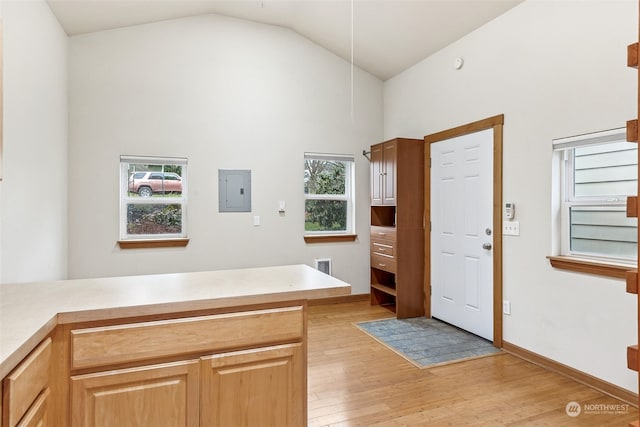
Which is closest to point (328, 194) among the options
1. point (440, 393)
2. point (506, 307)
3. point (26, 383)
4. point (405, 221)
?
point (405, 221)

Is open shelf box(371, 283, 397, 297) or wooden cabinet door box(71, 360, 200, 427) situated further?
open shelf box(371, 283, 397, 297)

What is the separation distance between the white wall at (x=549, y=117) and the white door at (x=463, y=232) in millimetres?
226

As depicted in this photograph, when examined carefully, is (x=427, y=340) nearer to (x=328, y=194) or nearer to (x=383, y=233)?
(x=383, y=233)

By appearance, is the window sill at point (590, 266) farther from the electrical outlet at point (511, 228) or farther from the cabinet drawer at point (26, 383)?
the cabinet drawer at point (26, 383)

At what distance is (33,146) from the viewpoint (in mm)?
2721

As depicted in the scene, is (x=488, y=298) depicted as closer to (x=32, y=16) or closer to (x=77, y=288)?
(x=77, y=288)

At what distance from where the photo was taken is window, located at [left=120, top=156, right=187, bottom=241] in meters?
4.11

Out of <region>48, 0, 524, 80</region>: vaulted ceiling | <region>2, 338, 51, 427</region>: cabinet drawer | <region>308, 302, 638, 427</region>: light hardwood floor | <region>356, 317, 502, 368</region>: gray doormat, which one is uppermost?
<region>48, 0, 524, 80</region>: vaulted ceiling

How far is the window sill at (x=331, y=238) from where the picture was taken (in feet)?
15.5

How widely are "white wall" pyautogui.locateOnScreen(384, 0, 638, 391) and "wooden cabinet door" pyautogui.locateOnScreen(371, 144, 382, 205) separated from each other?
112 centimetres

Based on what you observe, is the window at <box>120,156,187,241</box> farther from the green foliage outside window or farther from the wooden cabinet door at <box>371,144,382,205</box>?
the wooden cabinet door at <box>371,144,382,205</box>

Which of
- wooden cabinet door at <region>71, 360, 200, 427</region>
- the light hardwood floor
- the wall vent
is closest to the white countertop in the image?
wooden cabinet door at <region>71, 360, 200, 427</region>

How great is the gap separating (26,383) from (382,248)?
386 cm

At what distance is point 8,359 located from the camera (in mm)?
947
